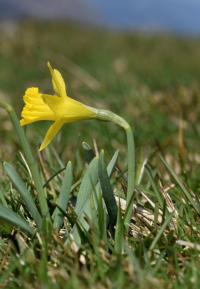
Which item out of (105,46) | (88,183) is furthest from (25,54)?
(88,183)

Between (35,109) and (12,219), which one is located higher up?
(35,109)

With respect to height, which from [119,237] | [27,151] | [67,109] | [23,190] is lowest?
[119,237]

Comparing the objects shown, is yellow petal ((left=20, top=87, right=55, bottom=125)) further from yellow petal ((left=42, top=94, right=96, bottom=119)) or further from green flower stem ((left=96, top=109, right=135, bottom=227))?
green flower stem ((left=96, top=109, right=135, bottom=227))

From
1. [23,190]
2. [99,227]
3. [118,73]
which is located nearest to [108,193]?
[99,227]

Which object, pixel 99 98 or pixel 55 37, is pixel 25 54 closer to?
pixel 55 37

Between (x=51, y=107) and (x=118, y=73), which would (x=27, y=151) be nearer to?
(x=51, y=107)

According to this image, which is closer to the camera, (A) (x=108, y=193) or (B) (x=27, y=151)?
(B) (x=27, y=151)

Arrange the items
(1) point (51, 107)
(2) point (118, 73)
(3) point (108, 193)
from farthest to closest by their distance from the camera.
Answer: (2) point (118, 73), (3) point (108, 193), (1) point (51, 107)

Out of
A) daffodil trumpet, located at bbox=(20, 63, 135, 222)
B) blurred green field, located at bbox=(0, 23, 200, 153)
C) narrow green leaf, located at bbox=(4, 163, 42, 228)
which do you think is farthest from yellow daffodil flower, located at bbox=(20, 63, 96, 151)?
blurred green field, located at bbox=(0, 23, 200, 153)
